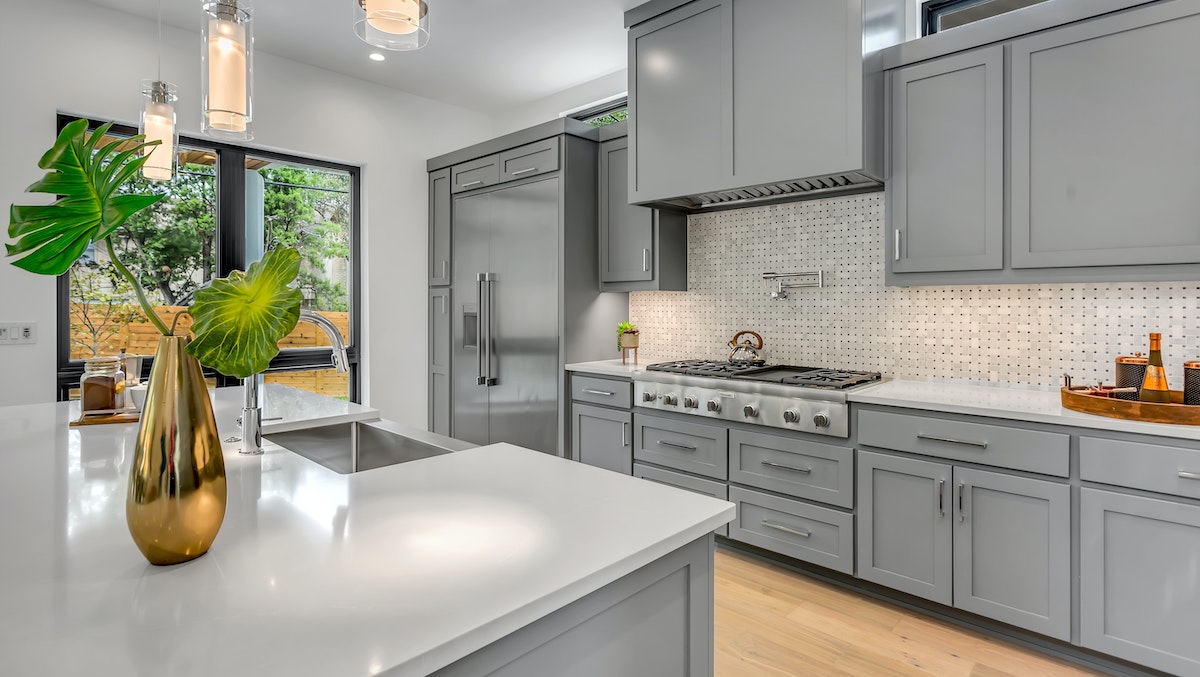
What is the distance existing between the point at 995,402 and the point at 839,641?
1065mm

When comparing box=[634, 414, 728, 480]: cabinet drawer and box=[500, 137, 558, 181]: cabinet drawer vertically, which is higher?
box=[500, 137, 558, 181]: cabinet drawer

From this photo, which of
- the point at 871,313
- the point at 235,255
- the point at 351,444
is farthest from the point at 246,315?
the point at 235,255

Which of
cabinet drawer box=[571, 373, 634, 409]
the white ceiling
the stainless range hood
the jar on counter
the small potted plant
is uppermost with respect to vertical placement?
the white ceiling

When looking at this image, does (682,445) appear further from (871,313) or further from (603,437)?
(871,313)

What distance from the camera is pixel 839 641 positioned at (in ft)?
7.34

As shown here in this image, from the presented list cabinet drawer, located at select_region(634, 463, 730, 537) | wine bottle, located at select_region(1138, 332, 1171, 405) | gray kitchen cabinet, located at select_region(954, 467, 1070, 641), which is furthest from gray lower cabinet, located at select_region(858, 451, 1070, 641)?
cabinet drawer, located at select_region(634, 463, 730, 537)

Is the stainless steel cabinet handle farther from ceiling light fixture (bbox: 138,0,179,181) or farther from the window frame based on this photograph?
the window frame

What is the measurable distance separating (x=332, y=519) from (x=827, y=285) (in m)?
2.76

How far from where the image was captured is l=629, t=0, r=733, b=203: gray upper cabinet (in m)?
2.94

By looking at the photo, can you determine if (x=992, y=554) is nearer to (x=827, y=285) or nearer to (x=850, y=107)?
(x=827, y=285)

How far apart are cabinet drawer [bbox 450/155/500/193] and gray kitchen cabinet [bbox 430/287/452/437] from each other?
78 cm

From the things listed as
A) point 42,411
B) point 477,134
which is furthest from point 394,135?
Result: point 42,411

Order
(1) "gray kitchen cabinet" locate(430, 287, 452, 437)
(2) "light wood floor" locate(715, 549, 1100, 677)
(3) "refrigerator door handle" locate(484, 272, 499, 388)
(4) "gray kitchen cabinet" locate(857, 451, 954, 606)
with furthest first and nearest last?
(1) "gray kitchen cabinet" locate(430, 287, 452, 437) < (3) "refrigerator door handle" locate(484, 272, 499, 388) < (4) "gray kitchen cabinet" locate(857, 451, 954, 606) < (2) "light wood floor" locate(715, 549, 1100, 677)

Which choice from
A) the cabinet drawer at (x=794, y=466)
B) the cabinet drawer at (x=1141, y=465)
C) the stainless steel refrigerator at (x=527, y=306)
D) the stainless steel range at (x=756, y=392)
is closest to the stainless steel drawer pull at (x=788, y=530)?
the cabinet drawer at (x=794, y=466)
